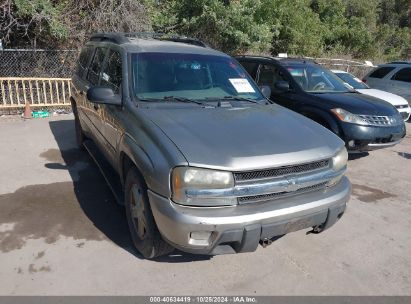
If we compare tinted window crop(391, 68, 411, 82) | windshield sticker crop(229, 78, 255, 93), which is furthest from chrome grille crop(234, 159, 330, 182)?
tinted window crop(391, 68, 411, 82)

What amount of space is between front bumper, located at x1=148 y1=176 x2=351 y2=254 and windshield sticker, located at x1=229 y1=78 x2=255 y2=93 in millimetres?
1673

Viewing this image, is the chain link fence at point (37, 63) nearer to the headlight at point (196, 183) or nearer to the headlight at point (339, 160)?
the headlight at point (196, 183)

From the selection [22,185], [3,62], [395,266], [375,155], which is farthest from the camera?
[3,62]

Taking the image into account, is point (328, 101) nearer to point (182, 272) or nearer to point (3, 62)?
point (182, 272)

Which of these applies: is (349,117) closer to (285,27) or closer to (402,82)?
(402,82)

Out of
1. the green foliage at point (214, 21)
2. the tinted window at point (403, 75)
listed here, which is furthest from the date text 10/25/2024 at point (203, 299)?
the green foliage at point (214, 21)

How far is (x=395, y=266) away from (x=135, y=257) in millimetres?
2417

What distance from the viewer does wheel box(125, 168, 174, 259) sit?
2.94 metres

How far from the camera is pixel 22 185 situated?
15.7 ft

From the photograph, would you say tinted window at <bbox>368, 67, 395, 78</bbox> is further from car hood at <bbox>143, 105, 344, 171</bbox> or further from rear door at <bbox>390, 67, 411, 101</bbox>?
car hood at <bbox>143, 105, 344, 171</bbox>

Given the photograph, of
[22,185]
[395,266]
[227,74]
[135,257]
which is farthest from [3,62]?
[395,266]

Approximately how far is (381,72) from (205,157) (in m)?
10.9

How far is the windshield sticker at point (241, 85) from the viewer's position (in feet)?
13.5

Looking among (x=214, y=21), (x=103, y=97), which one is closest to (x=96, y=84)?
(x=103, y=97)
